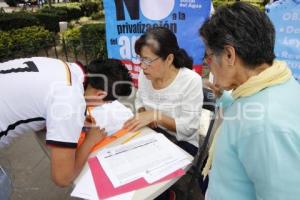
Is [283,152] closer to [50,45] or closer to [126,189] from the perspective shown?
[126,189]

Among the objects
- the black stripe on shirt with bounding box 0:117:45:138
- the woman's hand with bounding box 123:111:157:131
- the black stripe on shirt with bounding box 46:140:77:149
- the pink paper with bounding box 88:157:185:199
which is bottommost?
the pink paper with bounding box 88:157:185:199

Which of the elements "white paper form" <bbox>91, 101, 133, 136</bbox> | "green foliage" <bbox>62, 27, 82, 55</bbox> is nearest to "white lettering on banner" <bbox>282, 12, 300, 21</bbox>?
"white paper form" <bbox>91, 101, 133, 136</bbox>

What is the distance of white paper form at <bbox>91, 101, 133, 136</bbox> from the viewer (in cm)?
187

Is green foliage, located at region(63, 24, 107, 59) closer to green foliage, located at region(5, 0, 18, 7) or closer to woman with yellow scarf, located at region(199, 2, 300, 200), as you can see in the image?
woman with yellow scarf, located at region(199, 2, 300, 200)

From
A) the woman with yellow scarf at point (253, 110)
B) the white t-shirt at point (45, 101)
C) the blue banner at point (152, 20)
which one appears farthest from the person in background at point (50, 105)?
the blue banner at point (152, 20)

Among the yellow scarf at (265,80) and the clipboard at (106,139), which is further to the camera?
the clipboard at (106,139)

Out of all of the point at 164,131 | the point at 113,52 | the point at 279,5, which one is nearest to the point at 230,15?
the point at 164,131

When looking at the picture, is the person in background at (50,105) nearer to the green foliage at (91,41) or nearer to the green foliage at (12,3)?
the green foliage at (91,41)

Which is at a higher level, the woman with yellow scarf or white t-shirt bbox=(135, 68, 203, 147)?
the woman with yellow scarf

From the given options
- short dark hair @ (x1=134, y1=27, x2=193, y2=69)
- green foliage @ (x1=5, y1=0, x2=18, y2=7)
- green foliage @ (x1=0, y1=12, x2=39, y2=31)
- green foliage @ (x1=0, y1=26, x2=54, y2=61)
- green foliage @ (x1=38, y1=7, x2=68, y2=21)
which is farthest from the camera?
green foliage @ (x1=5, y1=0, x2=18, y2=7)

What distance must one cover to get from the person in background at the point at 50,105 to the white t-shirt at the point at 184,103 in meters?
0.89

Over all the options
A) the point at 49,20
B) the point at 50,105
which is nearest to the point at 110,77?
the point at 50,105

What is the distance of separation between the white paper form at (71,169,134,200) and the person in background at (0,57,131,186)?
0.05m

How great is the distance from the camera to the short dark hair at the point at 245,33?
40.8 inches
